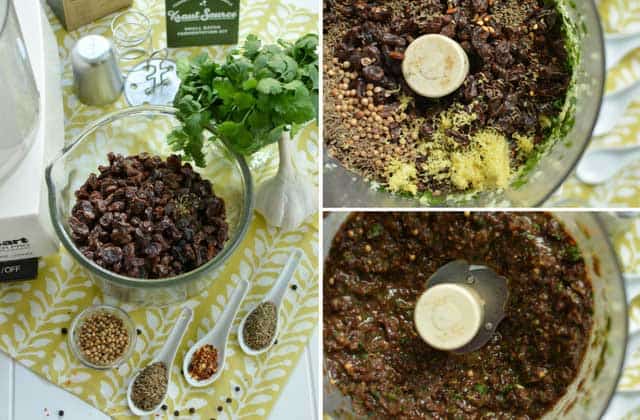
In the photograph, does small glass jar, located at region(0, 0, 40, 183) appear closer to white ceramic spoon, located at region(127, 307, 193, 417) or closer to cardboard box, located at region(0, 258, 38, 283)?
cardboard box, located at region(0, 258, 38, 283)

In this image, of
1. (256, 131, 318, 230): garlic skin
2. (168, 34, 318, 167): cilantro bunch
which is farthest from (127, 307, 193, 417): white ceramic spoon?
(168, 34, 318, 167): cilantro bunch

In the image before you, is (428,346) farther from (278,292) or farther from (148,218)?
(148,218)

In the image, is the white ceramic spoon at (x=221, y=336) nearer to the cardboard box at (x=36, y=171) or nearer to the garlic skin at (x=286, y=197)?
the garlic skin at (x=286, y=197)

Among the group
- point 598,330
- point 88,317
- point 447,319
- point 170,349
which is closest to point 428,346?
point 447,319

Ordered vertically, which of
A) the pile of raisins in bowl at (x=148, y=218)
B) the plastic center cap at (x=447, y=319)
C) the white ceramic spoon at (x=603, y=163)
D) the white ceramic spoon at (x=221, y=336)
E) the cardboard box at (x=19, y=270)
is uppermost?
the white ceramic spoon at (x=603, y=163)

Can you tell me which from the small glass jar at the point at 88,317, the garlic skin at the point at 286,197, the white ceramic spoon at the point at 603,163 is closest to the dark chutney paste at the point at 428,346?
the white ceramic spoon at the point at 603,163

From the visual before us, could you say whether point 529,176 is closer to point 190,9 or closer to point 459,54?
point 459,54

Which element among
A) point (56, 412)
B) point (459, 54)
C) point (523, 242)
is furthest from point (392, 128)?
point (56, 412)
